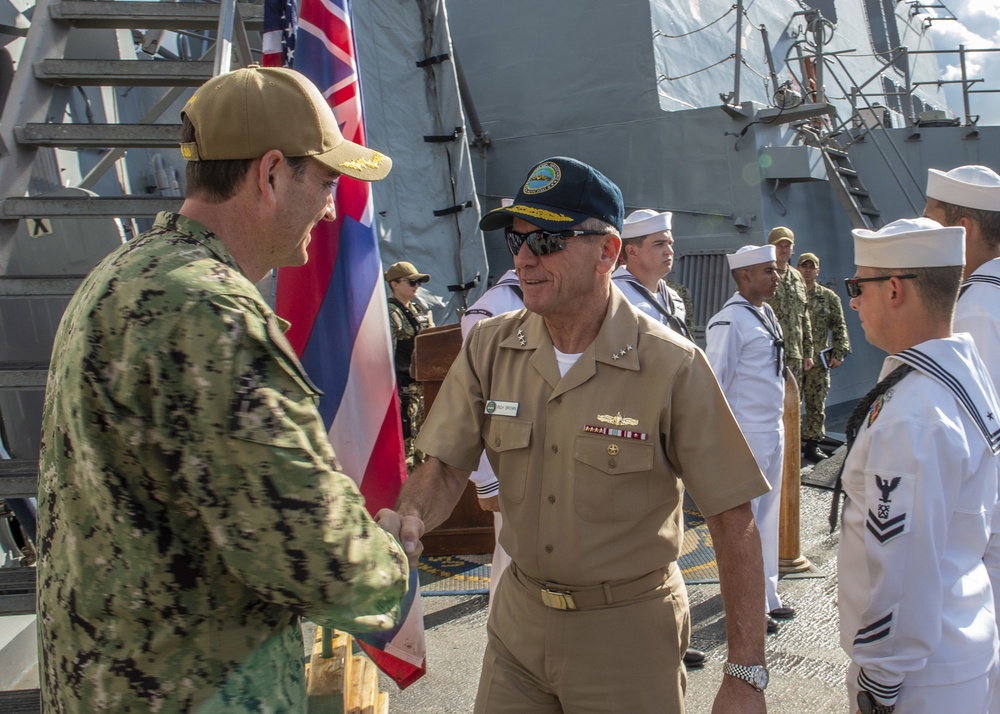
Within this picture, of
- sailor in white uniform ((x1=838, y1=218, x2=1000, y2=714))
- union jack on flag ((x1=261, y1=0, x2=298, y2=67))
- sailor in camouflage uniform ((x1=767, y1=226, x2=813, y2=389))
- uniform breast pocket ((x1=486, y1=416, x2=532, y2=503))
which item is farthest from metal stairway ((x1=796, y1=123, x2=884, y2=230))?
uniform breast pocket ((x1=486, y1=416, x2=532, y2=503))

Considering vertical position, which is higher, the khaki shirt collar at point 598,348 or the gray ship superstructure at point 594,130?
the gray ship superstructure at point 594,130

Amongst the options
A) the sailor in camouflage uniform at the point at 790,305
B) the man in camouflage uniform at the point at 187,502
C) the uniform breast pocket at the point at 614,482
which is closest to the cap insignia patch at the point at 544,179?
the uniform breast pocket at the point at 614,482

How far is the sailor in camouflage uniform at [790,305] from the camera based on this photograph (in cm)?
846

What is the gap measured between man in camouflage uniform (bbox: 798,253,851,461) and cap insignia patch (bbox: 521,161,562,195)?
768cm

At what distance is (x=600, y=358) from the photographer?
7.18 feet

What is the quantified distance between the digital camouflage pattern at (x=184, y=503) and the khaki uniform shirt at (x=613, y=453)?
0.78m

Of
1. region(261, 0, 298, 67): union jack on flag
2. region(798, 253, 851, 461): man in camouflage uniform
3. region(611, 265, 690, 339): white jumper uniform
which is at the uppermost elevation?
region(261, 0, 298, 67): union jack on flag

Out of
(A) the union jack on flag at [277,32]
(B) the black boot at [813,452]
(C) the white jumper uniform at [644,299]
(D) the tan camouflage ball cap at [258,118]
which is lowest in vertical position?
(B) the black boot at [813,452]

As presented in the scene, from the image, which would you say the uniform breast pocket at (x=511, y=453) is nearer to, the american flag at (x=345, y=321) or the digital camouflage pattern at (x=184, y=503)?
the digital camouflage pattern at (x=184, y=503)

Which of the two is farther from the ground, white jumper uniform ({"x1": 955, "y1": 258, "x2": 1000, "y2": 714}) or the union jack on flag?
the union jack on flag

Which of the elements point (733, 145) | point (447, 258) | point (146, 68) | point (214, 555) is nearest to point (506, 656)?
point (214, 555)

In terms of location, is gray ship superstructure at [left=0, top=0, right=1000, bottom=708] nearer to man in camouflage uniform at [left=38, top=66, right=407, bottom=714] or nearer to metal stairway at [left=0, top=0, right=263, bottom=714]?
metal stairway at [left=0, top=0, right=263, bottom=714]

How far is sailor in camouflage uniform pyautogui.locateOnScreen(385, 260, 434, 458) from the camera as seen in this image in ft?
24.9

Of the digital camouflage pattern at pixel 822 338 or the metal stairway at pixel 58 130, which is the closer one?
the metal stairway at pixel 58 130
